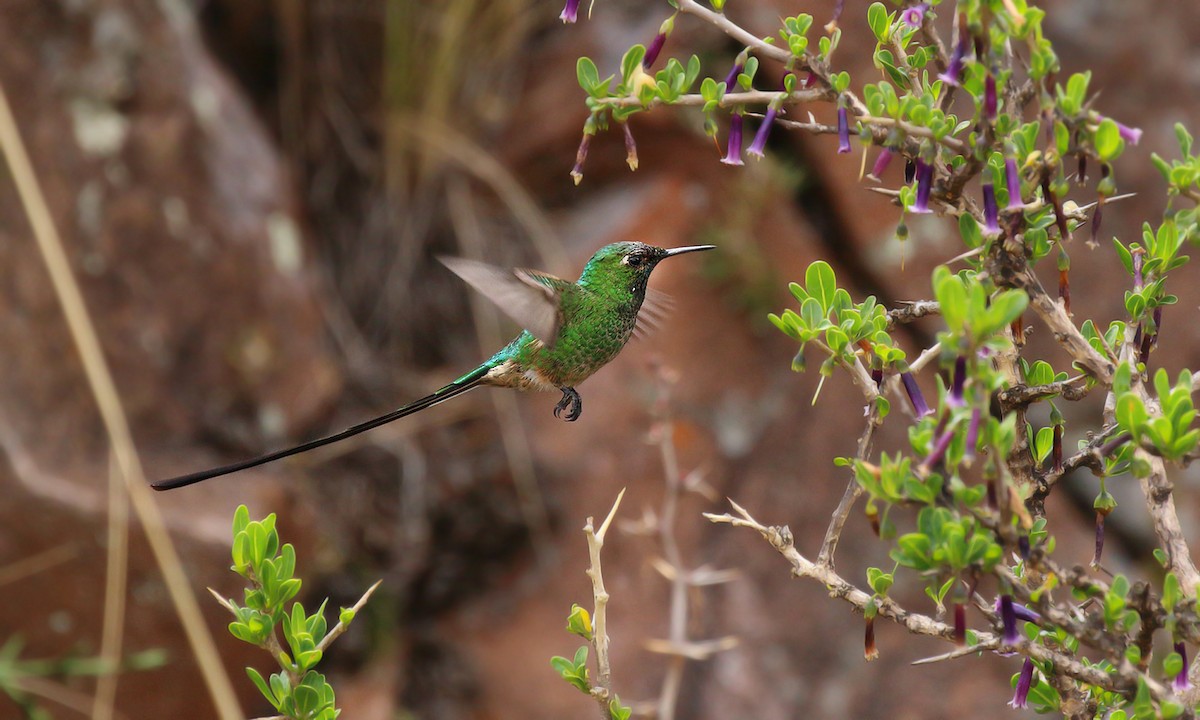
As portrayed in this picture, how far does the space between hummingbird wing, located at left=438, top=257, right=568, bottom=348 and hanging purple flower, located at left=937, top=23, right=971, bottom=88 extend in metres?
0.96

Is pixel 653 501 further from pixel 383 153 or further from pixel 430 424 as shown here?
pixel 383 153

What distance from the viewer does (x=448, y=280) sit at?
482 cm

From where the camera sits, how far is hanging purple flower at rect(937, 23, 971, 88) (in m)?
1.33

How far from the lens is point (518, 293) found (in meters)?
2.23

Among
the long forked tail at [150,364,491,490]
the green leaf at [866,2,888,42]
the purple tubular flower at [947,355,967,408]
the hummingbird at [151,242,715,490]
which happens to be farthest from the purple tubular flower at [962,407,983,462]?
the hummingbird at [151,242,715,490]

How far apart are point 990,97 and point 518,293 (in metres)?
1.11

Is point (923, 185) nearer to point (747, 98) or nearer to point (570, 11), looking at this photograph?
point (747, 98)

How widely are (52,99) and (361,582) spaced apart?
2069mm

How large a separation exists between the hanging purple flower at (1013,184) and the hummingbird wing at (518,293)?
100cm

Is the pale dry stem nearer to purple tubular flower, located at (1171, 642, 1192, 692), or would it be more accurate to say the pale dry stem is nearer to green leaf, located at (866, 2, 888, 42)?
green leaf, located at (866, 2, 888, 42)

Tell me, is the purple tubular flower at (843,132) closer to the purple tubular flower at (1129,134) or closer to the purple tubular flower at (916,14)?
the purple tubular flower at (916,14)

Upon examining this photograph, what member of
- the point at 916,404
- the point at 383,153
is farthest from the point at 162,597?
the point at 916,404

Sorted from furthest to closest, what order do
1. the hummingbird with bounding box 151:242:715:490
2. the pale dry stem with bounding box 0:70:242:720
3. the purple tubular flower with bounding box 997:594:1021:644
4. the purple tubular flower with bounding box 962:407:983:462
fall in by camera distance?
the pale dry stem with bounding box 0:70:242:720
the hummingbird with bounding box 151:242:715:490
the purple tubular flower with bounding box 997:594:1021:644
the purple tubular flower with bounding box 962:407:983:462

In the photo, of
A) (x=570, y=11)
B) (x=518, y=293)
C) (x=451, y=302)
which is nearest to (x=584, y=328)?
(x=518, y=293)
